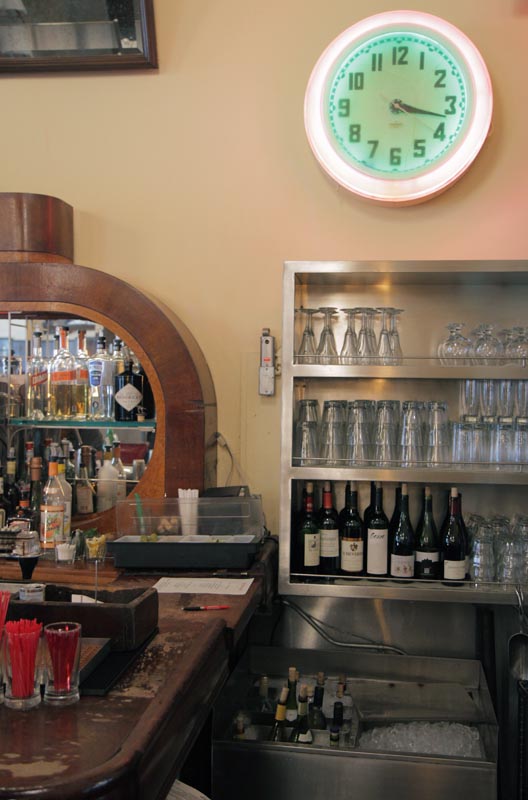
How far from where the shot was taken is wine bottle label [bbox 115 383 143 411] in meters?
2.96

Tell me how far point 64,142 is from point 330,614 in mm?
2142

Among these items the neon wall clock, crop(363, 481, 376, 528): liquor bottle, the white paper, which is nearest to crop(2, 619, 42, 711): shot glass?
the white paper

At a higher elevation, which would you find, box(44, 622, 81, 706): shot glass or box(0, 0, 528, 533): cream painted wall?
box(0, 0, 528, 533): cream painted wall

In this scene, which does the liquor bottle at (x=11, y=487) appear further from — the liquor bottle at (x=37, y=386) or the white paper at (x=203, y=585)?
the white paper at (x=203, y=585)

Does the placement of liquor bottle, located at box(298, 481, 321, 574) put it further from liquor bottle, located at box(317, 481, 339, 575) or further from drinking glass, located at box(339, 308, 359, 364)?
drinking glass, located at box(339, 308, 359, 364)

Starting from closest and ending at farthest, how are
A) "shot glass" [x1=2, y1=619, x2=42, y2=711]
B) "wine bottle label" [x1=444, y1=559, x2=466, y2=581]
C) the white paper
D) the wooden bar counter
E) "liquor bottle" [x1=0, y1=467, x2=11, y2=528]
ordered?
the wooden bar counter, "shot glass" [x1=2, y1=619, x2=42, y2=711], the white paper, "wine bottle label" [x1=444, y1=559, x2=466, y2=581], "liquor bottle" [x1=0, y1=467, x2=11, y2=528]

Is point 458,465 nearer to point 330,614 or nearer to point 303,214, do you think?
point 330,614

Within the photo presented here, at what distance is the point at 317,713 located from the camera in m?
2.54

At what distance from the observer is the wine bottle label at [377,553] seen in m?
2.68

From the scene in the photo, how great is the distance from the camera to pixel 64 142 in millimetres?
3215

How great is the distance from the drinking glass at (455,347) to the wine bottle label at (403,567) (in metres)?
0.68

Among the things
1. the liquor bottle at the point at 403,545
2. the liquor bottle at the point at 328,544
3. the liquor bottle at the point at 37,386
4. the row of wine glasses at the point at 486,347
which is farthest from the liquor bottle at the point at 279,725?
the liquor bottle at the point at 37,386

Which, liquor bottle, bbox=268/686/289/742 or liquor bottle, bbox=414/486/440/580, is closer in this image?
liquor bottle, bbox=268/686/289/742

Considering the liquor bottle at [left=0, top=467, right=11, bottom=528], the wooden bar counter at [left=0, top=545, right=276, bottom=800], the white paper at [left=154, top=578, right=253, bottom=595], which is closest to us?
the wooden bar counter at [left=0, top=545, right=276, bottom=800]
